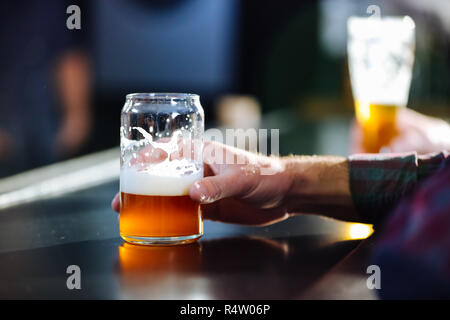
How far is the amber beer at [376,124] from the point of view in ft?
4.84

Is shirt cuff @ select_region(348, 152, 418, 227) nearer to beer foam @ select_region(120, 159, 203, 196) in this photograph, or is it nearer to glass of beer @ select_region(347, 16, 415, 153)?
beer foam @ select_region(120, 159, 203, 196)

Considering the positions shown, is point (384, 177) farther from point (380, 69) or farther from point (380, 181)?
point (380, 69)

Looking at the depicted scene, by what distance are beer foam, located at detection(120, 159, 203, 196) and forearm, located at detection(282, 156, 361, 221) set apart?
0.24 meters

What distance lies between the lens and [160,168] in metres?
0.89

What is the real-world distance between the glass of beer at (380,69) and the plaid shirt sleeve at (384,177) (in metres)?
0.44

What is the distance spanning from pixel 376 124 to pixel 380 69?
15 cm

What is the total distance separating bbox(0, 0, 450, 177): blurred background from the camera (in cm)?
421

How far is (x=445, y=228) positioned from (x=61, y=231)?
659mm

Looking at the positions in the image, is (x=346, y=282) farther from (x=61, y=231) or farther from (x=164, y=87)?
(x=164, y=87)

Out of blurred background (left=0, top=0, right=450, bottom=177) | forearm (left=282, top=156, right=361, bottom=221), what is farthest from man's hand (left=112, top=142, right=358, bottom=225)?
blurred background (left=0, top=0, right=450, bottom=177)

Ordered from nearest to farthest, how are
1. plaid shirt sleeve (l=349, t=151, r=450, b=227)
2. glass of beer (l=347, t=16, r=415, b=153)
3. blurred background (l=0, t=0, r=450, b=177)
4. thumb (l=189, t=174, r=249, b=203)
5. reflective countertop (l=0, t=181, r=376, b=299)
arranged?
reflective countertop (l=0, t=181, r=376, b=299) < thumb (l=189, t=174, r=249, b=203) < plaid shirt sleeve (l=349, t=151, r=450, b=227) < glass of beer (l=347, t=16, r=415, b=153) < blurred background (l=0, t=0, r=450, b=177)

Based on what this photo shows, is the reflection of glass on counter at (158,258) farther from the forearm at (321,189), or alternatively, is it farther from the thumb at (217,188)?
the forearm at (321,189)

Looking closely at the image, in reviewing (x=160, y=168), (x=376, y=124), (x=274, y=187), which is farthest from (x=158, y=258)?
(x=376, y=124)

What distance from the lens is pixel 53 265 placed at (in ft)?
2.48
